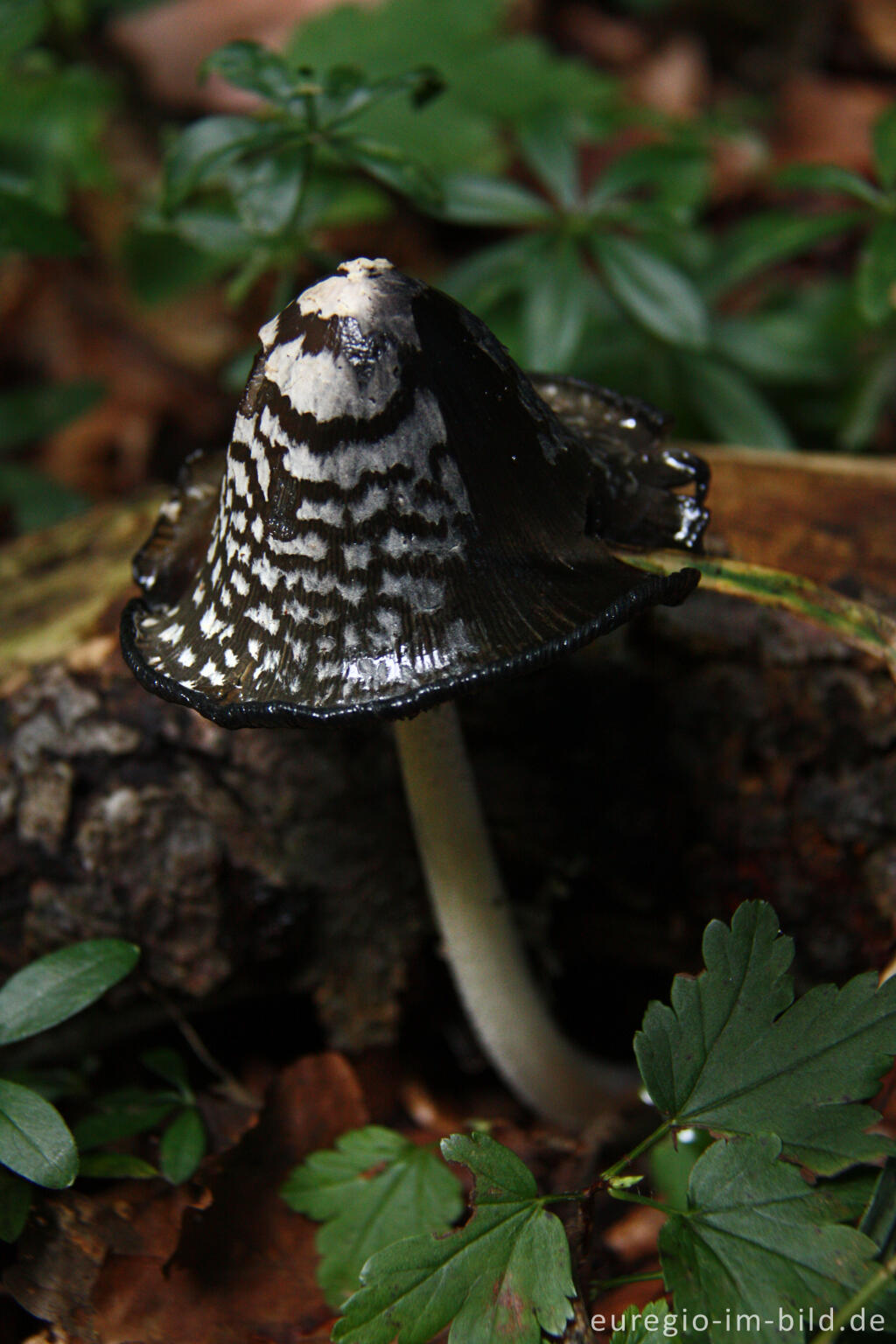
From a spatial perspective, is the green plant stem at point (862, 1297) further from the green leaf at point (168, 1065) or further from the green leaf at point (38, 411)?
the green leaf at point (38, 411)

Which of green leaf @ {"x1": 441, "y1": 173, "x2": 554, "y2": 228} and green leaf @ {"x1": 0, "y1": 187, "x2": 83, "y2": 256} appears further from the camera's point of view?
green leaf @ {"x1": 441, "y1": 173, "x2": 554, "y2": 228}

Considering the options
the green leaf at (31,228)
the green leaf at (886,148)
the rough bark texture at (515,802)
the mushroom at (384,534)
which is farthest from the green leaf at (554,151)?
the mushroom at (384,534)

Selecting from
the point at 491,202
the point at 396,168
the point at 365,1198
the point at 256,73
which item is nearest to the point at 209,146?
the point at 256,73

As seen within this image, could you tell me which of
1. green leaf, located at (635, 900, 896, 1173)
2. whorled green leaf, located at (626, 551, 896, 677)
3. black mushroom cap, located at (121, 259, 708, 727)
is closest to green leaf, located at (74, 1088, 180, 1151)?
→ black mushroom cap, located at (121, 259, 708, 727)

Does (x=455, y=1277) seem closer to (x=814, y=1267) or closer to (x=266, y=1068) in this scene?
(x=814, y=1267)

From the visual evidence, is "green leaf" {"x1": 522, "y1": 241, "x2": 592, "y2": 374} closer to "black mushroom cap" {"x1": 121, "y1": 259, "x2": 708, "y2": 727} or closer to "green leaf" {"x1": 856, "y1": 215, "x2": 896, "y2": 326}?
"green leaf" {"x1": 856, "y1": 215, "x2": 896, "y2": 326}
